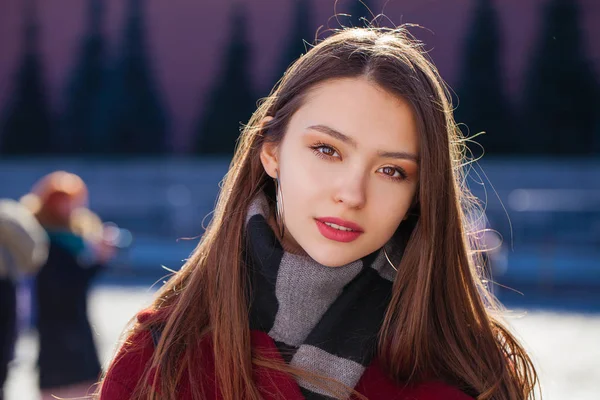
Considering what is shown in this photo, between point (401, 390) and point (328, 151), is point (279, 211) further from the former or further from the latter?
point (401, 390)

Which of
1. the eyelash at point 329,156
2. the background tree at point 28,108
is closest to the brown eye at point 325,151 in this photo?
the eyelash at point 329,156

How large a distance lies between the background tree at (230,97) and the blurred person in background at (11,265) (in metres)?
17.0

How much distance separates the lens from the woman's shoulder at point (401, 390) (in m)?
1.97

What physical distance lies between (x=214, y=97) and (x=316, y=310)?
67.2 ft

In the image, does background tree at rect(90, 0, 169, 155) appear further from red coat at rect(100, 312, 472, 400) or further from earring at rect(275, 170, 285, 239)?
red coat at rect(100, 312, 472, 400)

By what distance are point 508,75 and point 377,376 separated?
19.8 m

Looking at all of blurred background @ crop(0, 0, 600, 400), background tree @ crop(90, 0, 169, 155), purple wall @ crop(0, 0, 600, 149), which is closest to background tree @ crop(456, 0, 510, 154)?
blurred background @ crop(0, 0, 600, 400)

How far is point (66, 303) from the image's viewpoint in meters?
5.24

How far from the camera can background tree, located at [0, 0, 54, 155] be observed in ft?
75.3

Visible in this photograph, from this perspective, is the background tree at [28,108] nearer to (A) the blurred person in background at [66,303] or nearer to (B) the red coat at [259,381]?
(A) the blurred person in background at [66,303]

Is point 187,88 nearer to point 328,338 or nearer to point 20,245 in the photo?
point 20,245

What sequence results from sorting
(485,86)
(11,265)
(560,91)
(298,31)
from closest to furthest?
(11,265)
(560,91)
(485,86)
(298,31)

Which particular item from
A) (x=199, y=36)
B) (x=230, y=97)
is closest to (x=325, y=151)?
(x=230, y=97)

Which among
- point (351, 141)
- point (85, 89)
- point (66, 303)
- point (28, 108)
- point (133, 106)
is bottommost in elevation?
point (28, 108)
